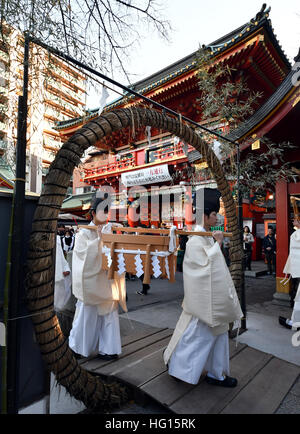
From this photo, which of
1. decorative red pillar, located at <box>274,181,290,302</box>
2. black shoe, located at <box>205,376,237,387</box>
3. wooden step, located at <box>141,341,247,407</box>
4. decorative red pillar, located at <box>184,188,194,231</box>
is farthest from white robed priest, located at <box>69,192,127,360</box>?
decorative red pillar, located at <box>184,188,194,231</box>

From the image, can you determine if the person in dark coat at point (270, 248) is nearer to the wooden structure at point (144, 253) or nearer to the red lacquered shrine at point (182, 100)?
the red lacquered shrine at point (182, 100)

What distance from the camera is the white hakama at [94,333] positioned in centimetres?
297

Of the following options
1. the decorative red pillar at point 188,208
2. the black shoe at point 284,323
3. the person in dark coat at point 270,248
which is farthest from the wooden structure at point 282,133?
the decorative red pillar at point 188,208

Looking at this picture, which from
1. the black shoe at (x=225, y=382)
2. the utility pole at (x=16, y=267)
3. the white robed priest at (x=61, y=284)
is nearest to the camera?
the utility pole at (x=16, y=267)

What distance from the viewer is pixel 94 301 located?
292 cm

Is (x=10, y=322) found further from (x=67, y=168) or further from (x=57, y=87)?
(x=57, y=87)

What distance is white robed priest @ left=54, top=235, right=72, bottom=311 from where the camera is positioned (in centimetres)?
373

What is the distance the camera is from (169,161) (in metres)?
10.9

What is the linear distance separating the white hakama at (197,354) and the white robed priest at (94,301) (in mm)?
820

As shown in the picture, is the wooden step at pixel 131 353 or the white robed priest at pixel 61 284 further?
the white robed priest at pixel 61 284

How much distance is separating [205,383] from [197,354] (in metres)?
0.42

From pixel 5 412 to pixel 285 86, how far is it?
5.94m

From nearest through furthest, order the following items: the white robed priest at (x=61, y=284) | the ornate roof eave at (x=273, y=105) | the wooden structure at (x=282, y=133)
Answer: the white robed priest at (x=61, y=284) < the ornate roof eave at (x=273, y=105) < the wooden structure at (x=282, y=133)
